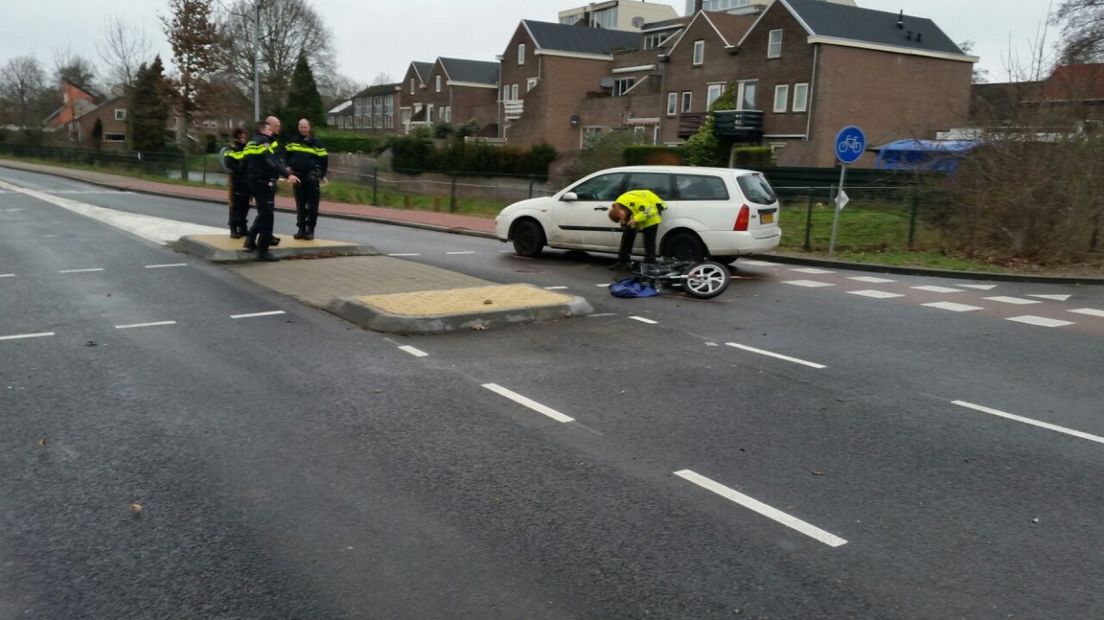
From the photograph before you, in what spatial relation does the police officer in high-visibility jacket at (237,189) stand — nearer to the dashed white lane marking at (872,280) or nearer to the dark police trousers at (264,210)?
the dark police trousers at (264,210)

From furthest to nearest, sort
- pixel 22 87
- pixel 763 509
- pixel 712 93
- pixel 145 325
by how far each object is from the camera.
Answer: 1. pixel 22 87
2. pixel 712 93
3. pixel 145 325
4. pixel 763 509

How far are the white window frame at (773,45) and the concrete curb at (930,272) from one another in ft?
96.0

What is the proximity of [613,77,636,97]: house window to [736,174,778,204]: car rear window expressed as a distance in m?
47.0

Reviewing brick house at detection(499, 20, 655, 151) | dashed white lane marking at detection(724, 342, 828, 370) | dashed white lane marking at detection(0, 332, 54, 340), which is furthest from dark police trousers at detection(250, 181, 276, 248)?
brick house at detection(499, 20, 655, 151)

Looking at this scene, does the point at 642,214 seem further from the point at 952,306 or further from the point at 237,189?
the point at 237,189

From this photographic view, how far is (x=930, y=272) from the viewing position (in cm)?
1506

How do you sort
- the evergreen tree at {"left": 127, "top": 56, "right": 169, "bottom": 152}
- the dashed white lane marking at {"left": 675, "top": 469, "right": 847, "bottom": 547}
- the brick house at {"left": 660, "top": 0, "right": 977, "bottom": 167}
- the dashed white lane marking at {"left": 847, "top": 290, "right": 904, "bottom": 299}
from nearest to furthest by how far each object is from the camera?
the dashed white lane marking at {"left": 675, "top": 469, "right": 847, "bottom": 547}, the dashed white lane marking at {"left": 847, "top": 290, "right": 904, "bottom": 299}, the brick house at {"left": 660, "top": 0, "right": 977, "bottom": 167}, the evergreen tree at {"left": 127, "top": 56, "right": 169, "bottom": 152}

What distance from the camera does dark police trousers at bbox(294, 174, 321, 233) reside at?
554 inches

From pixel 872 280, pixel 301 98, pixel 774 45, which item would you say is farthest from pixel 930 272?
pixel 301 98

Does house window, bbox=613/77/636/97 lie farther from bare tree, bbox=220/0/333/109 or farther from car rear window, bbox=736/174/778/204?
car rear window, bbox=736/174/778/204

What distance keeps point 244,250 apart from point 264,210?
83 cm

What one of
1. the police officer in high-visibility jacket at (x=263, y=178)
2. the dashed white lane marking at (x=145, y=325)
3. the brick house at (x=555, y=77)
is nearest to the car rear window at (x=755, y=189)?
the police officer in high-visibility jacket at (x=263, y=178)

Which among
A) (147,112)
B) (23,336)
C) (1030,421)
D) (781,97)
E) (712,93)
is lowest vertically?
(23,336)

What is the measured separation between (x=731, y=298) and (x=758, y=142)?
3426cm
